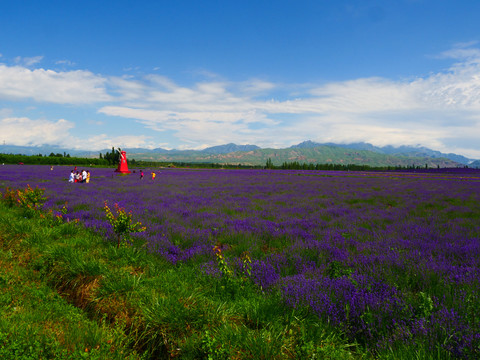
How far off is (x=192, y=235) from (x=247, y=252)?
180cm

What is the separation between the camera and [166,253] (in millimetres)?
5281

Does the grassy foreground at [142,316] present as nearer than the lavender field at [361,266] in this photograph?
Yes

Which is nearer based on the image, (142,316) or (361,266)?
(142,316)

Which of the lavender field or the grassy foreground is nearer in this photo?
the grassy foreground

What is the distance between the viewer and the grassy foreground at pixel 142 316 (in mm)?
2465

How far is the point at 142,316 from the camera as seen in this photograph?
3.18m

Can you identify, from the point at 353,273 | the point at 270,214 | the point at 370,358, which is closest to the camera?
the point at 370,358

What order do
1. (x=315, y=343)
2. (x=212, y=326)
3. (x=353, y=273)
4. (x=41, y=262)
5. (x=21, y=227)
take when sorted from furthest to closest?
(x=21, y=227) < (x=41, y=262) < (x=353, y=273) < (x=212, y=326) < (x=315, y=343)

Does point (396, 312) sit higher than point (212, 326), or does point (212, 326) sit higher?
point (396, 312)

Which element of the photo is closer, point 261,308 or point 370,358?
point 370,358

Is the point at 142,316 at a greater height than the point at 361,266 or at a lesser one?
lesser

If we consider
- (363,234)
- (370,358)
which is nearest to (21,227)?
(370,358)

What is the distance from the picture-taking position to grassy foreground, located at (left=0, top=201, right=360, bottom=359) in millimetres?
2465

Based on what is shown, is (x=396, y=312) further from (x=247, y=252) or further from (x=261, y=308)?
(x=247, y=252)
